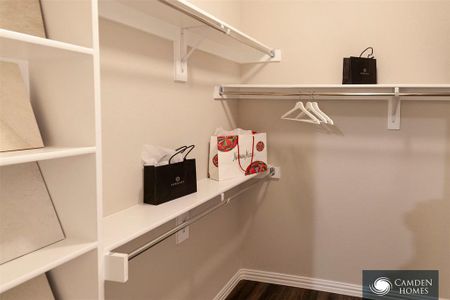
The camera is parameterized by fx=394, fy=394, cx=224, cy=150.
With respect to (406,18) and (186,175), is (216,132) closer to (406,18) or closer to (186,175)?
(186,175)

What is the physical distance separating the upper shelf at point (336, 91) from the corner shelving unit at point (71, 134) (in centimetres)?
138

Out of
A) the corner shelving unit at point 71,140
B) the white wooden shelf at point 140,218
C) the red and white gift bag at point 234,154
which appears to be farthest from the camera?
the red and white gift bag at point 234,154

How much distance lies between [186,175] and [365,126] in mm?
1367

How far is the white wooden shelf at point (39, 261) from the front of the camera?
869 mm

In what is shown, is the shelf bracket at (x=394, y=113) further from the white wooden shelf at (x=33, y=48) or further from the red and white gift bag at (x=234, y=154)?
the white wooden shelf at (x=33, y=48)

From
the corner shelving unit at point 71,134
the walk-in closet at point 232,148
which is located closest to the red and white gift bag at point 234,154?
the walk-in closet at point 232,148

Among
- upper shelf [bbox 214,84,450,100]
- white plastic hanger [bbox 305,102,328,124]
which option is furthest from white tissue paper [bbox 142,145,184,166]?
white plastic hanger [bbox 305,102,328,124]

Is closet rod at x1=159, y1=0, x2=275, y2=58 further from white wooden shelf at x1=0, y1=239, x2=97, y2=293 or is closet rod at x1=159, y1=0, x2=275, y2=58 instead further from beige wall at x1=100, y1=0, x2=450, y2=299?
white wooden shelf at x1=0, y1=239, x2=97, y2=293

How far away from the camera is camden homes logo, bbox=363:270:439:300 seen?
255 cm

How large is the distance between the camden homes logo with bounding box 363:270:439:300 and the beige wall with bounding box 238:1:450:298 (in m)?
0.05

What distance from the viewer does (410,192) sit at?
252cm

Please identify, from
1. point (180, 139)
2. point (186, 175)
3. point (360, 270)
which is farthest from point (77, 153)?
point (360, 270)

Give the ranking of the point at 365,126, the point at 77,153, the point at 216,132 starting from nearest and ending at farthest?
the point at 77,153 < the point at 216,132 < the point at 365,126

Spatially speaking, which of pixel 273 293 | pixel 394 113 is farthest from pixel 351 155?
pixel 273 293
